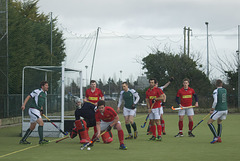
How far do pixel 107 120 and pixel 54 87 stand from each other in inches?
446

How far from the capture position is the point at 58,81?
21.2m

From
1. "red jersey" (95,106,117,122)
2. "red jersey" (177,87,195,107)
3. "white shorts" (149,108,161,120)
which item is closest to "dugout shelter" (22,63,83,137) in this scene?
"white shorts" (149,108,161,120)

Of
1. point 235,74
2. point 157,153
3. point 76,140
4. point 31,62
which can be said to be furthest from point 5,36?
point 235,74

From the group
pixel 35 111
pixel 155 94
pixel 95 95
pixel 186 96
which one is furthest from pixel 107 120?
pixel 186 96

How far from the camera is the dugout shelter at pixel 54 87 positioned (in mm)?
14297

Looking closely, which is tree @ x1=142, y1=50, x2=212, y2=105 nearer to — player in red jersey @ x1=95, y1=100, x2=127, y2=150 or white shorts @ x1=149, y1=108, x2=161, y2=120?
white shorts @ x1=149, y1=108, x2=161, y2=120

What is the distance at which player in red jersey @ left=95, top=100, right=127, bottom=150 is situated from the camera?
34.5ft

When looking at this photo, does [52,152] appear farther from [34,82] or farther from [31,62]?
[31,62]

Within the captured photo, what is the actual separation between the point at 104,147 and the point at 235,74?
99.9ft

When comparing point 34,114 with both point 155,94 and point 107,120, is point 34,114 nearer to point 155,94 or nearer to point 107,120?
point 107,120

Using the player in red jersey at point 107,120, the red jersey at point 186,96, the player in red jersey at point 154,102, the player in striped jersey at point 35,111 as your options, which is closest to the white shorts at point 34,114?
the player in striped jersey at point 35,111

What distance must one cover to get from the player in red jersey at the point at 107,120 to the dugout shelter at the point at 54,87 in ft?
9.80

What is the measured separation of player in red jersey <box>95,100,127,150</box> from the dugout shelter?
9.80ft

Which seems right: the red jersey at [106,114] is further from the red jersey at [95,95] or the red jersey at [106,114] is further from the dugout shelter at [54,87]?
the dugout shelter at [54,87]
